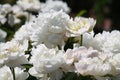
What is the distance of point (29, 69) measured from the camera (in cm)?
144

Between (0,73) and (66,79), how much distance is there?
22 cm

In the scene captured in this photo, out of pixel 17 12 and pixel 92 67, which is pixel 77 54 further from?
pixel 17 12

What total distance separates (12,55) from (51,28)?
0.16 m

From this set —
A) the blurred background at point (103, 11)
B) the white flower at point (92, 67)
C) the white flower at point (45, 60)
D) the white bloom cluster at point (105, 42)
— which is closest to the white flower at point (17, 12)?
the white bloom cluster at point (105, 42)

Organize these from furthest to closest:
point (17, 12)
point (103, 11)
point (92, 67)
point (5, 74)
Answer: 1. point (103, 11)
2. point (17, 12)
3. point (5, 74)
4. point (92, 67)

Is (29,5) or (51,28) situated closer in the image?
(51,28)

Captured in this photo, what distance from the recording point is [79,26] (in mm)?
1499

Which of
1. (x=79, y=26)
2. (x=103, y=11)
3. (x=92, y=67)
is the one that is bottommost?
(x=103, y=11)

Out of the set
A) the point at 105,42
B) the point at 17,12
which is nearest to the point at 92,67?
the point at 105,42

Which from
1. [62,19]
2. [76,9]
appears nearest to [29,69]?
[62,19]

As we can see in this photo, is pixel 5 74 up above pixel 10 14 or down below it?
below

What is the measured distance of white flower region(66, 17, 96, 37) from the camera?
1.46 metres

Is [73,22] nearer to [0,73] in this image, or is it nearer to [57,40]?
[57,40]

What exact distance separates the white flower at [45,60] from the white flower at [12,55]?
50mm
